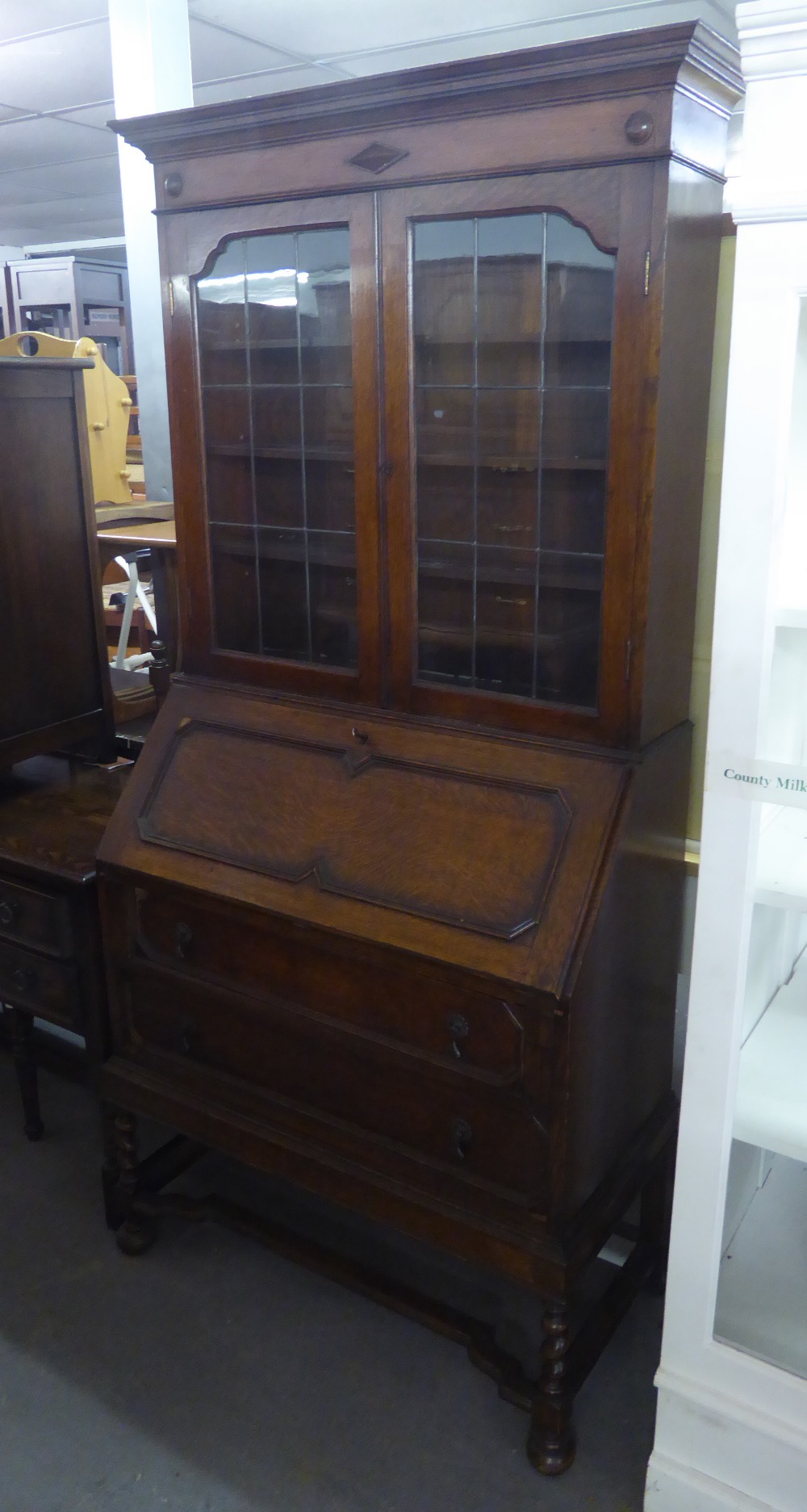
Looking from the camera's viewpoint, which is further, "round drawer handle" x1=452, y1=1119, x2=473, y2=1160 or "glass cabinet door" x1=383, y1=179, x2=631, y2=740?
"round drawer handle" x1=452, y1=1119, x2=473, y2=1160

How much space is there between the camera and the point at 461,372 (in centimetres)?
156

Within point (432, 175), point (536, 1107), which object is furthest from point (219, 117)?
point (536, 1107)

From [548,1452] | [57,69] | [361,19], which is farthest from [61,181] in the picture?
[548,1452]

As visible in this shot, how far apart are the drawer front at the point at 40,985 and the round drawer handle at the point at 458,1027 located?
820mm

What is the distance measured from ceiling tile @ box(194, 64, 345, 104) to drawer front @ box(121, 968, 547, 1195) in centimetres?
408

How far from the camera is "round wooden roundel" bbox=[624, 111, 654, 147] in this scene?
1.28m

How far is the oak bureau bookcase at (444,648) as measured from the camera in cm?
141

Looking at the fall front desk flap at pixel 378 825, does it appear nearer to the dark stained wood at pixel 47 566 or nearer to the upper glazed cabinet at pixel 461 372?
the upper glazed cabinet at pixel 461 372

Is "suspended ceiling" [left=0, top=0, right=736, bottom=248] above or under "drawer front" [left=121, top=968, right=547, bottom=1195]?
above

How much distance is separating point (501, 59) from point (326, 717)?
0.91 metres

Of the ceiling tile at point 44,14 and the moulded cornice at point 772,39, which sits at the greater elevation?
the ceiling tile at point 44,14

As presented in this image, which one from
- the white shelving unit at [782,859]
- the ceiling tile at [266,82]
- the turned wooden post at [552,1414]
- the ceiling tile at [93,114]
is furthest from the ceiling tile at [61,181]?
the turned wooden post at [552,1414]

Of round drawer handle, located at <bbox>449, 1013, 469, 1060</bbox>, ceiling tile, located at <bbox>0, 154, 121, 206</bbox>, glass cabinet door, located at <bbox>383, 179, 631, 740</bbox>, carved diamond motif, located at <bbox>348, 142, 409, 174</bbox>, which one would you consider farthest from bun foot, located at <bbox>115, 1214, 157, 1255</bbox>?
ceiling tile, located at <bbox>0, 154, 121, 206</bbox>

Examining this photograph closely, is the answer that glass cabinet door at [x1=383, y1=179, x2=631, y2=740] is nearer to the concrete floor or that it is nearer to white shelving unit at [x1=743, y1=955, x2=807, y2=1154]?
white shelving unit at [x1=743, y1=955, x2=807, y2=1154]
